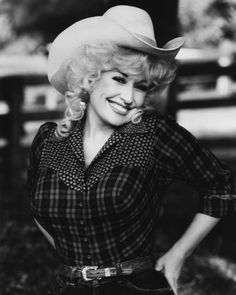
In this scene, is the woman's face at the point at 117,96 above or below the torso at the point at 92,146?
above

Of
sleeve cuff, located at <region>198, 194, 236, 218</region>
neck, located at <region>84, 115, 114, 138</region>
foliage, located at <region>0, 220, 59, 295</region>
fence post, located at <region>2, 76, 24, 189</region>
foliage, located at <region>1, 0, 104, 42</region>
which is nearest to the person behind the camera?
sleeve cuff, located at <region>198, 194, 236, 218</region>

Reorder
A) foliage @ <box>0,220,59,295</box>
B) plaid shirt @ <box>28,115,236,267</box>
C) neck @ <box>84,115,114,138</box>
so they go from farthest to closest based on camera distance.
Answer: foliage @ <box>0,220,59,295</box>
neck @ <box>84,115,114,138</box>
plaid shirt @ <box>28,115,236,267</box>

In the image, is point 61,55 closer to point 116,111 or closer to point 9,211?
point 116,111

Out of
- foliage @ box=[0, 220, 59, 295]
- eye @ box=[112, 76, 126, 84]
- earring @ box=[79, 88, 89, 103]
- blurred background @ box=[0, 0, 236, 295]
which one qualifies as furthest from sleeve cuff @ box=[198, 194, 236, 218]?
foliage @ box=[0, 220, 59, 295]

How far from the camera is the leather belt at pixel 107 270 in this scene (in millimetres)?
2330

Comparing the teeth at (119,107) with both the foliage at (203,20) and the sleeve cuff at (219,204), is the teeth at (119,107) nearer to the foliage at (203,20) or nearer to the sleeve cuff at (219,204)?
the sleeve cuff at (219,204)

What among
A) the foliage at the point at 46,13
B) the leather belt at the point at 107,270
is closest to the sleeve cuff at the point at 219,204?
the leather belt at the point at 107,270

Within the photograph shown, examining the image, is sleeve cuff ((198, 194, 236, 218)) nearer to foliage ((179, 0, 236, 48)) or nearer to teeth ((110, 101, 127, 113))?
teeth ((110, 101, 127, 113))

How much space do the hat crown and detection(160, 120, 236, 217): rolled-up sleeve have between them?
1.33 ft

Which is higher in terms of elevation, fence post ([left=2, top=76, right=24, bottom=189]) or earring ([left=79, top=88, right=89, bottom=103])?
earring ([left=79, top=88, right=89, bottom=103])

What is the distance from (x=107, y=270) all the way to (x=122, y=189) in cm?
35

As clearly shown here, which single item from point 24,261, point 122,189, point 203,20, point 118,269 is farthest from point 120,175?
point 203,20

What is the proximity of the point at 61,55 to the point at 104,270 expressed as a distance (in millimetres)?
970

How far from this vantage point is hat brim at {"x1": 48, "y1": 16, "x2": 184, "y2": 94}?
7.67 feet
